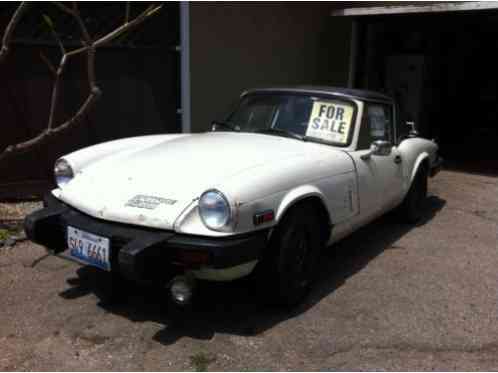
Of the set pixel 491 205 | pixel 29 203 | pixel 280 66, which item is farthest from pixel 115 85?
pixel 491 205

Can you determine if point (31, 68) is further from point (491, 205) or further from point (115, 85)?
point (491, 205)

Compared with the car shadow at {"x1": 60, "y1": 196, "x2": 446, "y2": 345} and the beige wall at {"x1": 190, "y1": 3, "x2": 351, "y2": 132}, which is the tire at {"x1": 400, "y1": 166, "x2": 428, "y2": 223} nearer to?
the car shadow at {"x1": 60, "y1": 196, "x2": 446, "y2": 345}

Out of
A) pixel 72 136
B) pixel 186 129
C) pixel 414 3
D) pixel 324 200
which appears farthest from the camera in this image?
pixel 414 3

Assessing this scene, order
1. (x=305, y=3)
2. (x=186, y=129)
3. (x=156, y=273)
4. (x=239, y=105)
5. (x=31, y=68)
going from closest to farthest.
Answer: (x=156, y=273) < (x=239, y=105) < (x=31, y=68) < (x=186, y=129) < (x=305, y=3)

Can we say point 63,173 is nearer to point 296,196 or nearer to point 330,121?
point 296,196

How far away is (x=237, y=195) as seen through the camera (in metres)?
2.62

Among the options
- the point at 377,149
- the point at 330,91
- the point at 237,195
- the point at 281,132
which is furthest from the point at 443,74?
the point at 237,195

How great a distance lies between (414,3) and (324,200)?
6340 millimetres

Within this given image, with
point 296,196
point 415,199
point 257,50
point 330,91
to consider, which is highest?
point 257,50

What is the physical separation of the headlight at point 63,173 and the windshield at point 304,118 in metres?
1.40

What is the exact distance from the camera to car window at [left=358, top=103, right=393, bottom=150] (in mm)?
3854

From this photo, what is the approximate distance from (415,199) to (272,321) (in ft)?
8.37

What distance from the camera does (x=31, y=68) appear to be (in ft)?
17.8

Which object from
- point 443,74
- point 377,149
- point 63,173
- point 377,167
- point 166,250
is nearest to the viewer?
point 166,250
